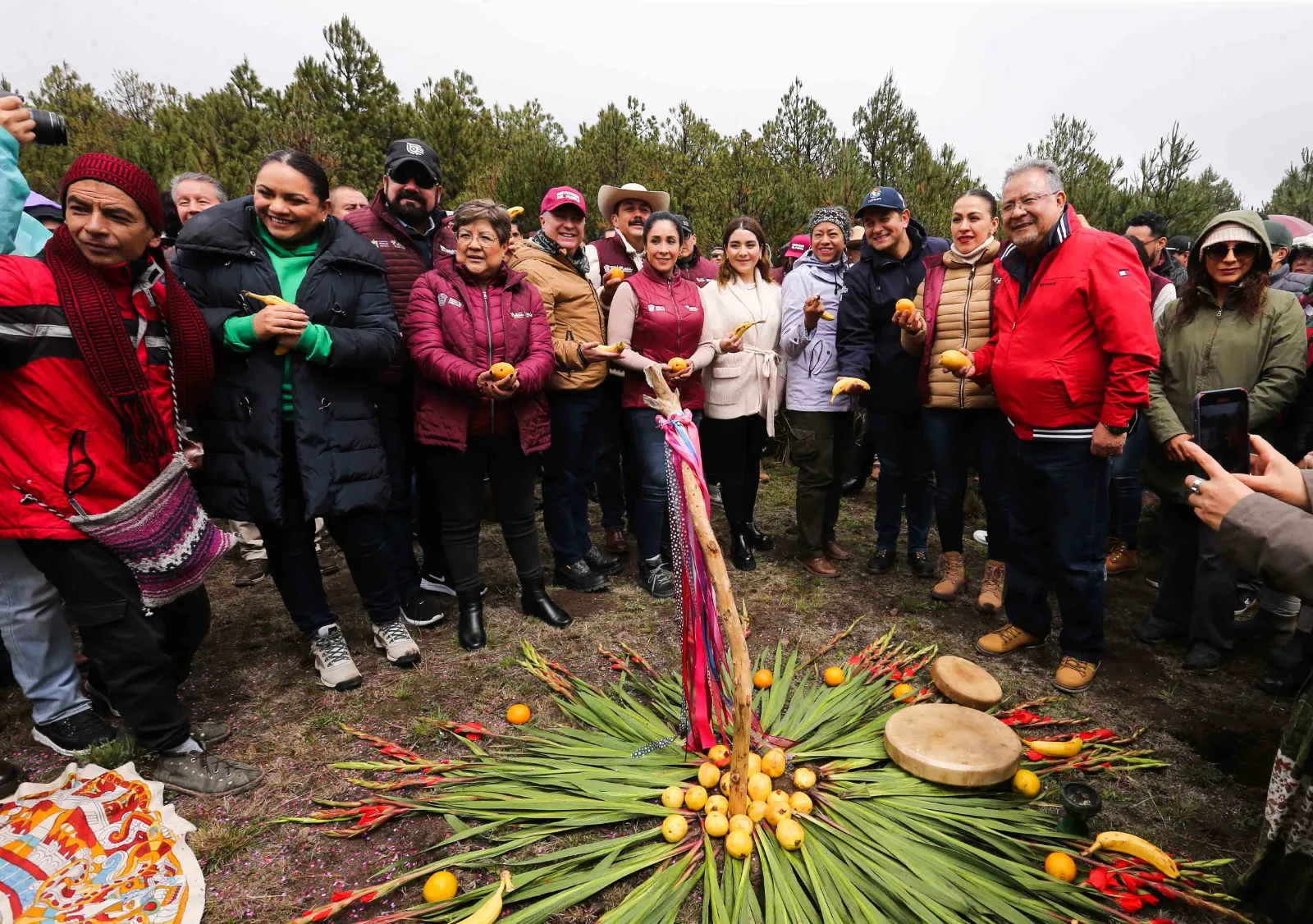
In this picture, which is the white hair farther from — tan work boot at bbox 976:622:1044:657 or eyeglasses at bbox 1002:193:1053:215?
tan work boot at bbox 976:622:1044:657

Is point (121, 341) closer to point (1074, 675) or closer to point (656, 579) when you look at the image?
point (656, 579)

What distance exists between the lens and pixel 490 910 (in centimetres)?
180

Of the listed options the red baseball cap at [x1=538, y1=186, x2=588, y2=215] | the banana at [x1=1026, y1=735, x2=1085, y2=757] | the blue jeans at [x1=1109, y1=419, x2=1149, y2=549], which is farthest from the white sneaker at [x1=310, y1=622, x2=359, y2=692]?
the blue jeans at [x1=1109, y1=419, x2=1149, y2=549]

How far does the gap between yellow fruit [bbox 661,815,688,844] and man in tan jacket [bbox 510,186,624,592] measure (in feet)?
7.03

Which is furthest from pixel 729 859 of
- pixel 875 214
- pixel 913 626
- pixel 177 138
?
pixel 177 138

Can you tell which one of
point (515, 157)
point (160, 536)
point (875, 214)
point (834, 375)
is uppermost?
point (515, 157)

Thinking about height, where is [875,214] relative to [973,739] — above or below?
above

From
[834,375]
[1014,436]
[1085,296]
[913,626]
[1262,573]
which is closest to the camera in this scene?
[1262,573]

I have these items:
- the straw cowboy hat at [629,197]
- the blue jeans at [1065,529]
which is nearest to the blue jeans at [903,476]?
the blue jeans at [1065,529]

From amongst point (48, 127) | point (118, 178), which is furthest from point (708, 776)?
point (48, 127)

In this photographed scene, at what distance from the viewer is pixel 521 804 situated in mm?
2236

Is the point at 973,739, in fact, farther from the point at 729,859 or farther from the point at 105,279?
the point at 105,279

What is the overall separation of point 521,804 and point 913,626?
244 cm

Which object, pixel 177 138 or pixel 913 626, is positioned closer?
pixel 913 626
